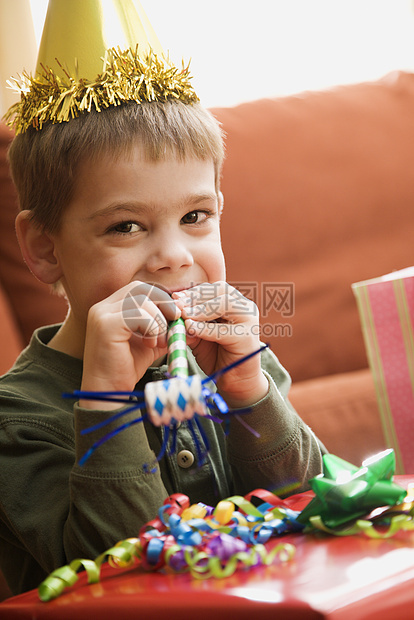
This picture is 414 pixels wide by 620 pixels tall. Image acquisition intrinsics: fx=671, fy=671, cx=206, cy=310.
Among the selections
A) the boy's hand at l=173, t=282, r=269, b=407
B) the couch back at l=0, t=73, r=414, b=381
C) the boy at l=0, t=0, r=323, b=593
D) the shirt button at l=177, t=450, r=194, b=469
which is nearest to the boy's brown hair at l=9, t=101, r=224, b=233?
the boy at l=0, t=0, r=323, b=593

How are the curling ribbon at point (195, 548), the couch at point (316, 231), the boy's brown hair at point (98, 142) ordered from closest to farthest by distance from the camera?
the curling ribbon at point (195, 548) → the boy's brown hair at point (98, 142) → the couch at point (316, 231)

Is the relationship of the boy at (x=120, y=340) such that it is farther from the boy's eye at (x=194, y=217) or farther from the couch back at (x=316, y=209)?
the couch back at (x=316, y=209)

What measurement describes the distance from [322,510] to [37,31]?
1.46 m

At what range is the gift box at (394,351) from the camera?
1029 mm

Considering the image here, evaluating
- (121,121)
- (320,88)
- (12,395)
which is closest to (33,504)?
(12,395)

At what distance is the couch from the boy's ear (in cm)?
28

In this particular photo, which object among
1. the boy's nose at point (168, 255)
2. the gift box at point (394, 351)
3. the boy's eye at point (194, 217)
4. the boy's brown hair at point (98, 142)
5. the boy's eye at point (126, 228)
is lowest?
the gift box at point (394, 351)

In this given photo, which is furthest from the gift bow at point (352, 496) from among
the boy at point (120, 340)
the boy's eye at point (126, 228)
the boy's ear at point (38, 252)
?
the boy's ear at point (38, 252)

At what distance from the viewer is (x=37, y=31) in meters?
1.61

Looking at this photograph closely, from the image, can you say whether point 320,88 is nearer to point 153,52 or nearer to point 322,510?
point 153,52

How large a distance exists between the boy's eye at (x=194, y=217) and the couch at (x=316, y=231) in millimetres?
434

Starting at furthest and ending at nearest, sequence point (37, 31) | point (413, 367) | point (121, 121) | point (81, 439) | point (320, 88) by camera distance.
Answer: point (37, 31), point (320, 88), point (413, 367), point (121, 121), point (81, 439)

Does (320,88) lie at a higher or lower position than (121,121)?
higher

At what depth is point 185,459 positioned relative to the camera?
785 millimetres
